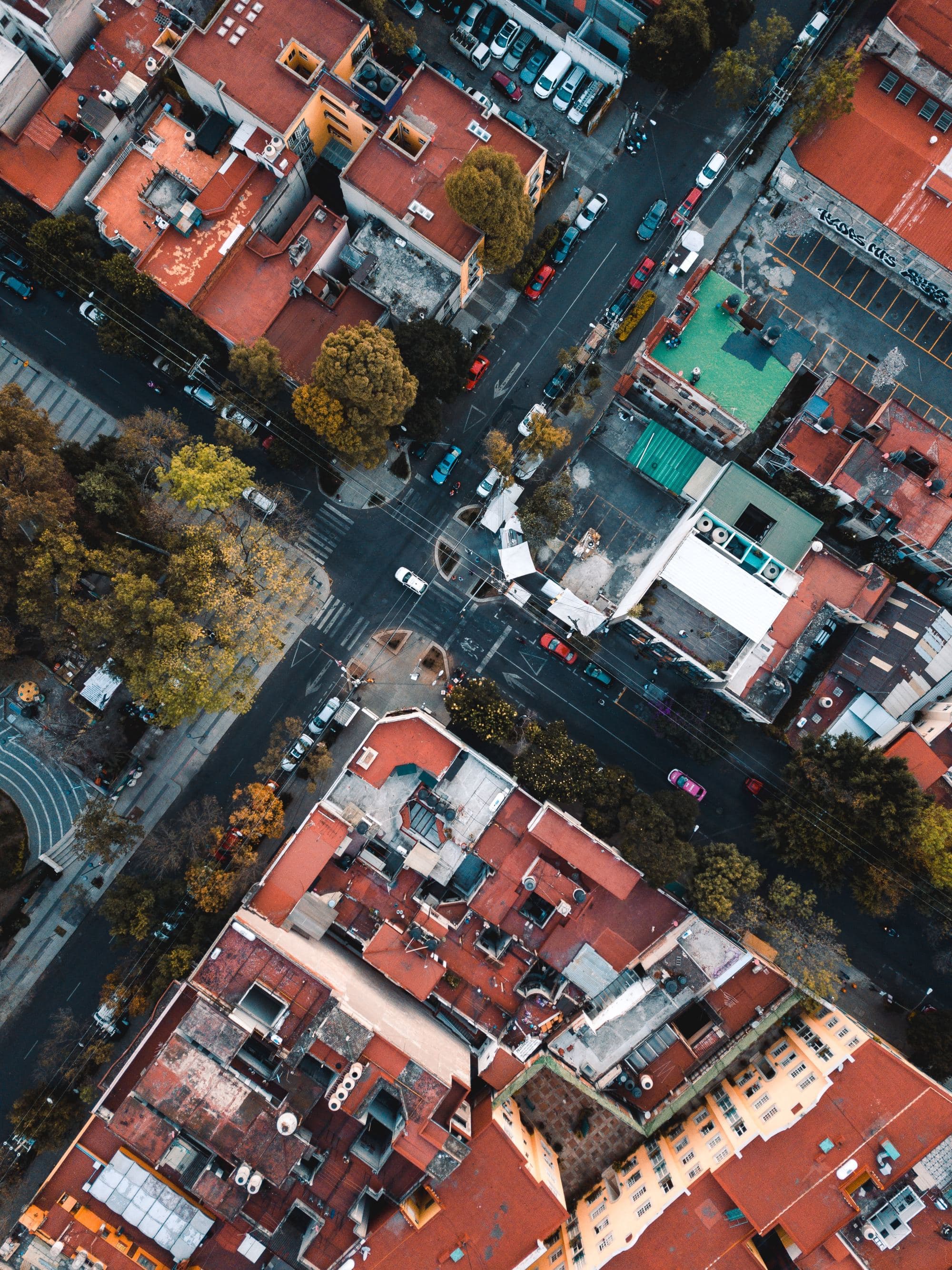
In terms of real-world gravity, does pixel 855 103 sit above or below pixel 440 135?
above

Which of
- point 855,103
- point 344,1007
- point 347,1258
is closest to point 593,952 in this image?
point 344,1007

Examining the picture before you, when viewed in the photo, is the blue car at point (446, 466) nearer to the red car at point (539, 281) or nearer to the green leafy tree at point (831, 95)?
the red car at point (539, 281)

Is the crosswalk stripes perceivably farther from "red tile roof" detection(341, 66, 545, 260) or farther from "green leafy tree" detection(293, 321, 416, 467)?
"red tile roof" detection(341, 66, 545, 260)

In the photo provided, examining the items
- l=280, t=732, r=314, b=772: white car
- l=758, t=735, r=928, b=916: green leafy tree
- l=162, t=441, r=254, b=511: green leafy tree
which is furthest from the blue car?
l=758, t=735, r=928, b=916: green leafy tree

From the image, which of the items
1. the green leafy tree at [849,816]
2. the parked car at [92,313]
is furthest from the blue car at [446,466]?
the green leafy tree at [849,816]

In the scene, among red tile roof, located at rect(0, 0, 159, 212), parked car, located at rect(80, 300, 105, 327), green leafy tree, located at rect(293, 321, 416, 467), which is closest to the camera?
green leafy tree, located at rect(293, 321, 416, 467)

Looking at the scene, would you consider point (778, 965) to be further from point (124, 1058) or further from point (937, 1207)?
point (124, 1058)

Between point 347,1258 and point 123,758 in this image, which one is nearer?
point 347,1258

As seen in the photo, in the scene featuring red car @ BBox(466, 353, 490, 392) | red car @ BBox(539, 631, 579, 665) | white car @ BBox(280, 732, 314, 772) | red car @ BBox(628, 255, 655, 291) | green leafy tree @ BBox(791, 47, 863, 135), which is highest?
green leafy tree @ BBox(791, 47, 863, 135)
